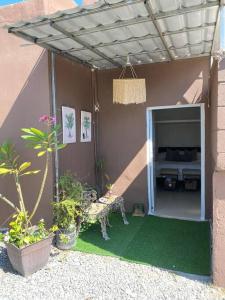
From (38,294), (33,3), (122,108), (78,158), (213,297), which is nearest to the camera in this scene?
(213,297)

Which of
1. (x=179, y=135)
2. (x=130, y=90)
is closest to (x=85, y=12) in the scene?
(x=130, y=90)

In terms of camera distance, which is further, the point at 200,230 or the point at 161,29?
the point at 200,230

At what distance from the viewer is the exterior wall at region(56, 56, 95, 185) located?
4992 millimetres

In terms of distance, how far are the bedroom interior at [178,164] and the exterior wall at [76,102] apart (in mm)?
1891

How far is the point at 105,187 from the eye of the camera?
6320 millimetres

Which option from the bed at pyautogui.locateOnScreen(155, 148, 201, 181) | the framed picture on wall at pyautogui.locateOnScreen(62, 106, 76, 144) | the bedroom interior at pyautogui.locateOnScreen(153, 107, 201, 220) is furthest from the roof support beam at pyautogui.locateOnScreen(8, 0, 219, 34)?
the bed at pyautogui.locateOnScreen(155, 148, 201, 181)

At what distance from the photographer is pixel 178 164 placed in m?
8.51

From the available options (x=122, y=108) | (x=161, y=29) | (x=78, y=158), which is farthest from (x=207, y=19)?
(x=78, y=158)

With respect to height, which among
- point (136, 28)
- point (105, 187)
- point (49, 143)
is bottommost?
point (105, 187)

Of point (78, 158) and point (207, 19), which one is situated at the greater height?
point (207, 19)

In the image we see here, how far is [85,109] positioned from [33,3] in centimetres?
218

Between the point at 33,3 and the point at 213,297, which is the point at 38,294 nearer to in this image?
the point at 213,297

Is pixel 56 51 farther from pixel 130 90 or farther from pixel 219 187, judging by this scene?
pixel 219 187

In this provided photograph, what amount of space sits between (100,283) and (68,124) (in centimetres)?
290
